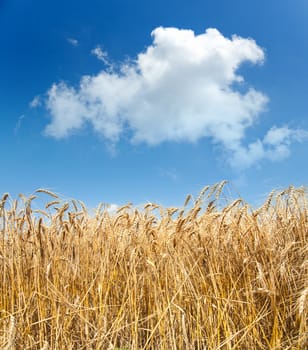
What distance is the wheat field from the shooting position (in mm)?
3150

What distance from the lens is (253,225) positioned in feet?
11.5

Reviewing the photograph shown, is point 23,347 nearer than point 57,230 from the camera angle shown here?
Yes

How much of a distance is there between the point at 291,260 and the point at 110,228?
5.70 ft

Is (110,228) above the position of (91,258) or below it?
above

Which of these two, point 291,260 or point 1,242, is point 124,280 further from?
point 291,260

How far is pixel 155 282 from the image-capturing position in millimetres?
3168

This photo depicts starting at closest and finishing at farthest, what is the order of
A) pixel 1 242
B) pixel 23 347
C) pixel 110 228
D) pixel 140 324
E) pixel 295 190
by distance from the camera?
pixel 23 347 < pixel 140 324 < pixel 1 242 < pixel 110 228 < pixel 295 190

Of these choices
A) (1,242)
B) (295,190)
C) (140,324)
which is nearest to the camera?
(140,324)

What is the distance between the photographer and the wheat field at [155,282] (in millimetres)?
3150

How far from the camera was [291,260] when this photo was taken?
12.4ft

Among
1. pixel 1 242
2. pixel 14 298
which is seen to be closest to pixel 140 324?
pixel 14 298

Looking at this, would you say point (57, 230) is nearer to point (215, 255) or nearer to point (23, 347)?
point (23, 347)

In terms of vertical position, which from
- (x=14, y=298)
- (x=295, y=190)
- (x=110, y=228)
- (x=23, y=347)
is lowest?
(x=23, y=347)

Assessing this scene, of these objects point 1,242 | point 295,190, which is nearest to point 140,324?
point 1,242
